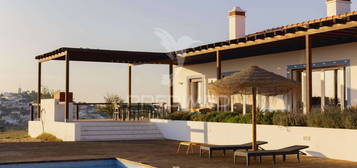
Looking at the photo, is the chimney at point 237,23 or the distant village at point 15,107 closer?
the chimney at point 237,23

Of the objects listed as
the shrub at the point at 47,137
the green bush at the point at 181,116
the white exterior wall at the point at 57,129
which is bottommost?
the shrub at the point at 47,137

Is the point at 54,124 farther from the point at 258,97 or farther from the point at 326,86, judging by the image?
the point at 326,86

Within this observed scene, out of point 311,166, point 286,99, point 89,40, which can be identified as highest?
point 89,40

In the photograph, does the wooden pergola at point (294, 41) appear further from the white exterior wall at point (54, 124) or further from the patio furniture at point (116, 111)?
the white exterior wall at point (54, 124)

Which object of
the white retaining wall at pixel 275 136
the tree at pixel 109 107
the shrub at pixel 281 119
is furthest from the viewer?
the tree at pixel 109 107

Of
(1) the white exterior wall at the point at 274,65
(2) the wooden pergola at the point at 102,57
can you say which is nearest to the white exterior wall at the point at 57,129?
(2) the wooden pergola at the point at 102,57

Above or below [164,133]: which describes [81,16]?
above

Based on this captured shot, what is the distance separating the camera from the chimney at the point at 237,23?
21.5 meters

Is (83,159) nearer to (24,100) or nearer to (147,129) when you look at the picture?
(147,129)

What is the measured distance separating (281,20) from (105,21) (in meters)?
8.63

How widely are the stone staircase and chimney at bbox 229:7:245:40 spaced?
5640 mm

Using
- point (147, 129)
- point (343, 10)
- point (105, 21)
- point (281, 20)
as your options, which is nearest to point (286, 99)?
point (343, 10)

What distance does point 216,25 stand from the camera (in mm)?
24250

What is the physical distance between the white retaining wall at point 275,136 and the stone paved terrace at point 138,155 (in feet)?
1.30
